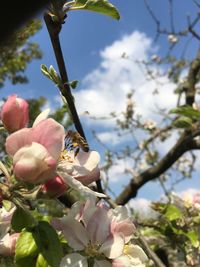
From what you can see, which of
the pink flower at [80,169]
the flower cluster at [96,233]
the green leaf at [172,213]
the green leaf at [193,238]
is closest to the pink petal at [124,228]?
the flower cluster at [96,233]

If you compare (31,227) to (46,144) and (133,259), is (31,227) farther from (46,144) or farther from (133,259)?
(133,259)

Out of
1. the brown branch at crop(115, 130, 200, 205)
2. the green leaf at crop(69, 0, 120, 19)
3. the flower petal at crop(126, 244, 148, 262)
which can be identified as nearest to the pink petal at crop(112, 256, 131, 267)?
the flower petal at crop(126, 244, 148, 262)

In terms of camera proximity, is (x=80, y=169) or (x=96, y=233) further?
(x=96, y=233)

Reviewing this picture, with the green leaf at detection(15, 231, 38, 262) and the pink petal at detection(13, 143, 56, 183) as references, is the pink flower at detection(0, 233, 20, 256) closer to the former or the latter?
the green leaf at detection(15, 231, 38, 262)

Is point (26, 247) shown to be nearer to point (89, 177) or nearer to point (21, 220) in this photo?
point (21, 220)

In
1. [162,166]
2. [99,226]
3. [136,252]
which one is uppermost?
[99,226]

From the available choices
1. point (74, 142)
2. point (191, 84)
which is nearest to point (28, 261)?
point (74, 142)

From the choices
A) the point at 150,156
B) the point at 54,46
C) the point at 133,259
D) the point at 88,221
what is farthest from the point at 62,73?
the point at 150,156
